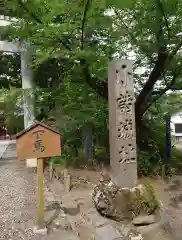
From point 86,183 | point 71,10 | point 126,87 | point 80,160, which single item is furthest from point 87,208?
point 80,160

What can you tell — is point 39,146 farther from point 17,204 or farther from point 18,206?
point 17,204

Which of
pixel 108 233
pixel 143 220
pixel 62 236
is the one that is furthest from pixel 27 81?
pixel 108 233

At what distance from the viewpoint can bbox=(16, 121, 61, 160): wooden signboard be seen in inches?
185

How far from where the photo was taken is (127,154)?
5258 mm

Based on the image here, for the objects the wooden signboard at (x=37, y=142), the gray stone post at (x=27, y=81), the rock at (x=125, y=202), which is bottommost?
the rock at (x=125, y=202)

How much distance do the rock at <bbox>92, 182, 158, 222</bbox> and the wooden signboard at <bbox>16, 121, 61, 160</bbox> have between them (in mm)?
1124

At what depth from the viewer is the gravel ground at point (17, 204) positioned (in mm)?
4810

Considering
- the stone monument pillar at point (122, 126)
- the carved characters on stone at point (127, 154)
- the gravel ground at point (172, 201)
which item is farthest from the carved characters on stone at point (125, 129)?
the gravel ground at point (172, 201)

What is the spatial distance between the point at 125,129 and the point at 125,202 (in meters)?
1.22

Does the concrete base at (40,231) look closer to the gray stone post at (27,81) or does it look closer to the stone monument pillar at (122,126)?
the stone monument pillar at (122,126)

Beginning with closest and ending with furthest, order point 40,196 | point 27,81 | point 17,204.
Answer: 1. point 40,196
2. point 17,204
3. point 27,81

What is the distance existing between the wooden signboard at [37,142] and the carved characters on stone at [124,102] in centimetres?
123

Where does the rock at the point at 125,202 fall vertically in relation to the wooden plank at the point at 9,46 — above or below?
below

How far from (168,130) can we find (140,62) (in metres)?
2.57
